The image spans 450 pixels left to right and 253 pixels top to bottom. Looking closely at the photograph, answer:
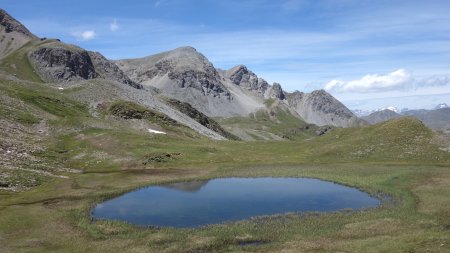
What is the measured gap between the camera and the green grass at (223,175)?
1775 inches

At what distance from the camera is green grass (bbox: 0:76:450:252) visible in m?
45.1

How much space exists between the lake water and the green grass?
313cm

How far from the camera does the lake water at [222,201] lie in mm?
57406

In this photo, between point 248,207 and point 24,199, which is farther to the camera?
point 24,199

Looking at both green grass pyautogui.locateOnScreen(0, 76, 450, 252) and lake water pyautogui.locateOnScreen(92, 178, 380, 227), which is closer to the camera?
green grass pyautogui.locateOnScreen(0, 76, 450, 252)

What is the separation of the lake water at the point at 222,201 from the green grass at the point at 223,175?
3132 mm

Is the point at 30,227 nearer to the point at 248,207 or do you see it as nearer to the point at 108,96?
the point at 248,207

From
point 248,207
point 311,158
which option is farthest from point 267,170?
point 248,207

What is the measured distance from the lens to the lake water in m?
57.4

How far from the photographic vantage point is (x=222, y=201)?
66375 millimetres

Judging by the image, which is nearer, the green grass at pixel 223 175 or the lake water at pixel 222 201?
the green grass at pixel 223 175

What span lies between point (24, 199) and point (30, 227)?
16784 mm

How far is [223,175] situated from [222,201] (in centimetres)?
2354

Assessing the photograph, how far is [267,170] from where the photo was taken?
94250 millimetres
